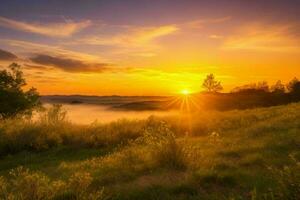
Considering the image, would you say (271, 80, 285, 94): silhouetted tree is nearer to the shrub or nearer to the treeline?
the treeline

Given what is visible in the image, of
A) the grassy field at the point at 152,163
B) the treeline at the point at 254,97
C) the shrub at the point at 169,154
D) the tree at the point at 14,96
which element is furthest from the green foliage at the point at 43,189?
the treeline at the point at 254,97

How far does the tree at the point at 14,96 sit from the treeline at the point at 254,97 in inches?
1322

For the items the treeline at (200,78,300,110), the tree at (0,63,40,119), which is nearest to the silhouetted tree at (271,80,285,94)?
the treeline at (200,78,300,110)

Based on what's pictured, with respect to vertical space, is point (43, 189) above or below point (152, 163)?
above

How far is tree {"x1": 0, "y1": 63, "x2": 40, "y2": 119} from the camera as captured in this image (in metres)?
37.1

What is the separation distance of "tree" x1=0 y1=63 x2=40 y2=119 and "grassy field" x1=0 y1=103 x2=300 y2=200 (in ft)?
51.7

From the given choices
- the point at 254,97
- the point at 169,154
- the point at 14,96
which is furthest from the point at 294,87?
the point at 169,154

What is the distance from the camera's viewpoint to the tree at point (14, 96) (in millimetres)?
37125

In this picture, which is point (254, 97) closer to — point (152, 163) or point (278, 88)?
point (278, 88)

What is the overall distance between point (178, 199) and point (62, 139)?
42.0 ft

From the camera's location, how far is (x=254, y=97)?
72438 millimetres

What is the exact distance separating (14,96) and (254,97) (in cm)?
4724

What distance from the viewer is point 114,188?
9.48 meters

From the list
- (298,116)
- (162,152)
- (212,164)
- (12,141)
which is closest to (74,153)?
(12,141)
